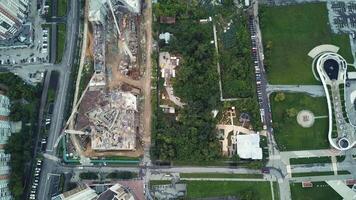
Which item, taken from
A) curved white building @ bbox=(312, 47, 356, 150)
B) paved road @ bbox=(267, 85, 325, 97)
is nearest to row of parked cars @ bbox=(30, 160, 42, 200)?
paved road @ bbox=(267, 85, 325, 97)

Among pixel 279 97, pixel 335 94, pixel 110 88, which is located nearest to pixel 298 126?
pixel 279 97

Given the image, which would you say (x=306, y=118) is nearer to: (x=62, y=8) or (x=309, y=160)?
(x=309, y=160)

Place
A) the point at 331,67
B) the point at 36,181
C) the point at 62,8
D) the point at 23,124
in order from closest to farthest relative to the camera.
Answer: the point at 36,181 < the point at 331,67 < the point at 23,124 < the point at 62,8

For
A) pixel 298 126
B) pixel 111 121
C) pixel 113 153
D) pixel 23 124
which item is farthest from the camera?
pixel 23 124

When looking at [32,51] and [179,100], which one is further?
[32,51]

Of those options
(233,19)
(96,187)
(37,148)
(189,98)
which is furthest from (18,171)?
(233,19)

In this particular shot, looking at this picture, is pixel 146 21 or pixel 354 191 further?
pixel 146 21

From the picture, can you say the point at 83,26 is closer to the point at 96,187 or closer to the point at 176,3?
the point at 176,3

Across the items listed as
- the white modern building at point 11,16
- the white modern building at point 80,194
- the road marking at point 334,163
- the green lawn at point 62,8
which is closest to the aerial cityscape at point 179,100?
the road marking at point 334,163

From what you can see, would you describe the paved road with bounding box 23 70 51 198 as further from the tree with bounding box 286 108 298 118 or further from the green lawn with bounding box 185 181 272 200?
the tree with bounding box 286 108 298 118
